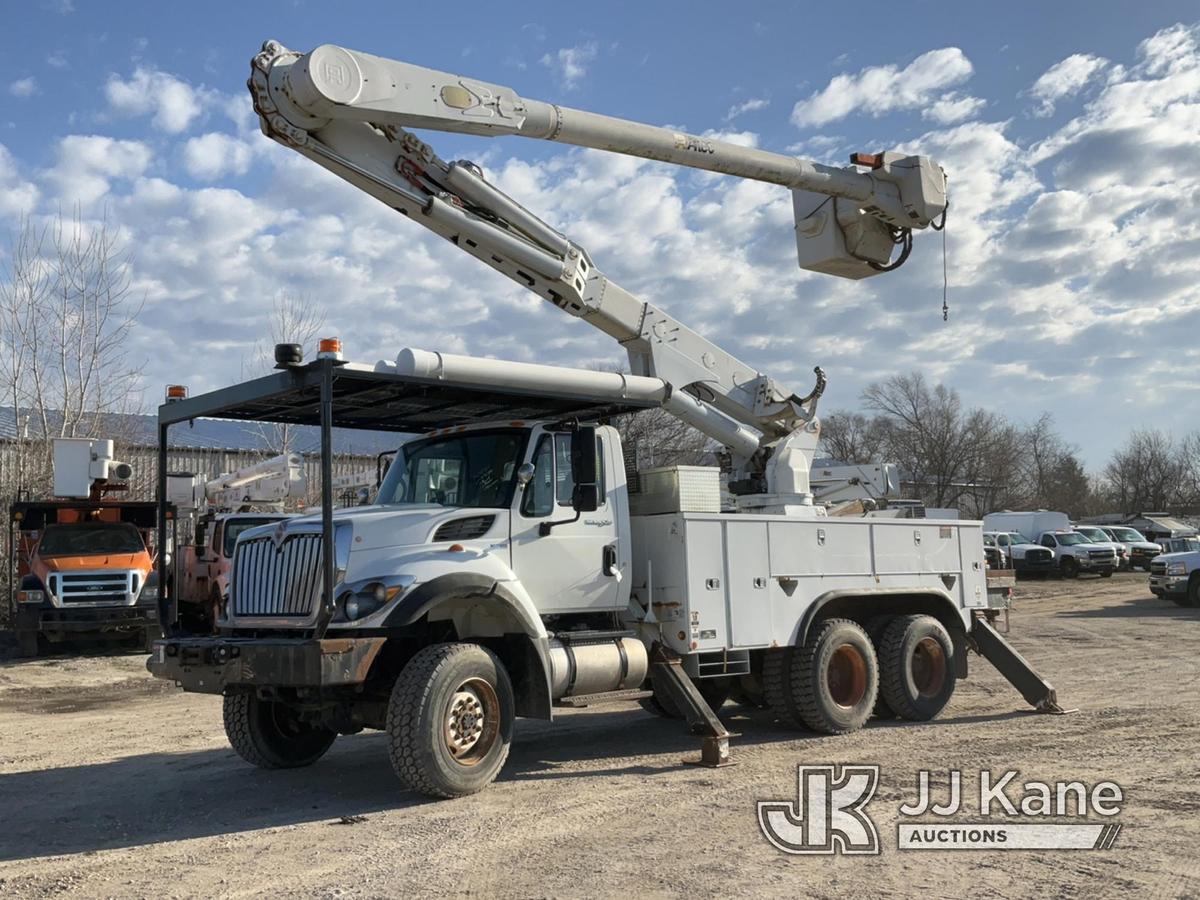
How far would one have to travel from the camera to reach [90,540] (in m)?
17.7

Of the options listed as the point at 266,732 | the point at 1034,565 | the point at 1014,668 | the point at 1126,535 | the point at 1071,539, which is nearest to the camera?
the point at 266,732

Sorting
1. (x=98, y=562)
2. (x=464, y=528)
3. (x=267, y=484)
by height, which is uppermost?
(x=267, y=484)

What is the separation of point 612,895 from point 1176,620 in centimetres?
1992

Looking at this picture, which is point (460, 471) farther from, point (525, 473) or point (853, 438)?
point (853, 438)

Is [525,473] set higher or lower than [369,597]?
higher

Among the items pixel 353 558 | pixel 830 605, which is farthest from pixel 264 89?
pixel 830 605

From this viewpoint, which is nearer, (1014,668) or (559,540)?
(559,540)

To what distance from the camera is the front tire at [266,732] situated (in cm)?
848

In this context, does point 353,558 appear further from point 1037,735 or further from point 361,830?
point 1037,735

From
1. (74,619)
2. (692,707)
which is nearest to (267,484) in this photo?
(74,619)

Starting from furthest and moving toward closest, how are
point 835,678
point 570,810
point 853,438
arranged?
1. point 853,438
2. point 835,678
3. point 570,810

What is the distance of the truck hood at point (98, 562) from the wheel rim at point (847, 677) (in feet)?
40.4

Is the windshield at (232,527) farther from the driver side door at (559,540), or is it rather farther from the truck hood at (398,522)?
the driver side door at (559,540)

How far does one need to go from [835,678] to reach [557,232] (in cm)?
509
